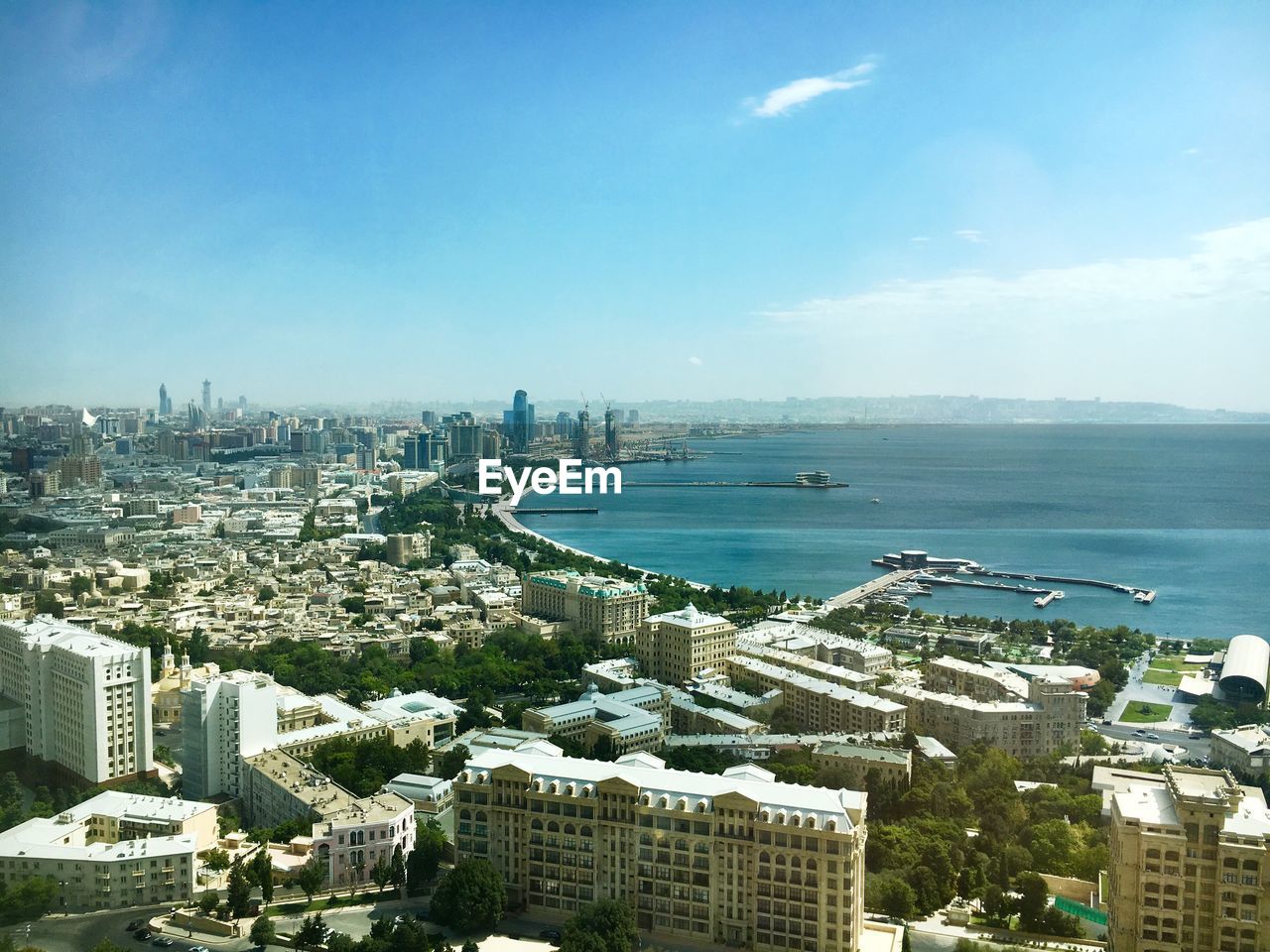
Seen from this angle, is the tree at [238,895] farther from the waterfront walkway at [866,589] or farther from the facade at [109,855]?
the waterfront walkway at [866,589]

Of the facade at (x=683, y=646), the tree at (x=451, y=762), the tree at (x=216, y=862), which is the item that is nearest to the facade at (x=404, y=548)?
the facade at (x=683, y=646)

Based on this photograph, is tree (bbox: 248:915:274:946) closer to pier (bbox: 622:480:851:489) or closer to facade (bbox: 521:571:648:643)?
facade (bbox: 521:571:648:643)

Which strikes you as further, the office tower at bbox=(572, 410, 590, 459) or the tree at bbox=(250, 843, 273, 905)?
the office tower at bbox=(572, 410, 590, 459)

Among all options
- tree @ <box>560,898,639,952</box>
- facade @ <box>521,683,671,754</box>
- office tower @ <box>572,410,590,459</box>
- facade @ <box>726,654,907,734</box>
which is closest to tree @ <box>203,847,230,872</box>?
tree @ <box>560,898,639,952</box>

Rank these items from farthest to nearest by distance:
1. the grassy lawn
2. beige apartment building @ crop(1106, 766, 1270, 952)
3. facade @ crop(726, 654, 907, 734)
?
the grassy lawn
facade @ crop(726, 654, 907, 734)
beige apartment building @ crop(1106, 766, 1270, 952)

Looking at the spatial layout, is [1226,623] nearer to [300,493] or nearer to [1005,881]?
[1005,881]

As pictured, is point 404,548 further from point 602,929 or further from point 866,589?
point 602,929
